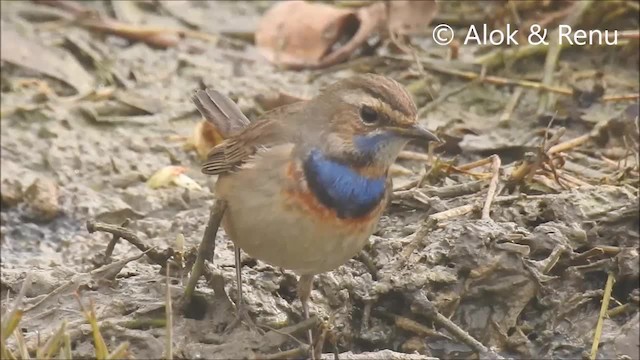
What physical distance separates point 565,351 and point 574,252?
48 cm

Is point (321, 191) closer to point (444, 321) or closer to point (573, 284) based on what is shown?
point (444, 321)

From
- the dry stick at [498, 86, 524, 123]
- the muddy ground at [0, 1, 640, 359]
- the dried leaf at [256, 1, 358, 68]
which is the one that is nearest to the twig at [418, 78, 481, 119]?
the muddy ground at [0, 1, 640, 359]

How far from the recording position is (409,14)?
795cm

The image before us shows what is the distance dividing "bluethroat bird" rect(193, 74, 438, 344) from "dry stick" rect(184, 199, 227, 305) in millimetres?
44

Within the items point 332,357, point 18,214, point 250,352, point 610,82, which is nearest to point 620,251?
point 332,357

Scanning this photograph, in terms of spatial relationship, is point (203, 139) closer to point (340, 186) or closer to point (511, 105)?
point (511, 105)

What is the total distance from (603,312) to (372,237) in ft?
3.31

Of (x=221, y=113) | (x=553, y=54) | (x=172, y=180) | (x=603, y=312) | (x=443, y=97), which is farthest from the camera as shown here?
(x=553, y=54)

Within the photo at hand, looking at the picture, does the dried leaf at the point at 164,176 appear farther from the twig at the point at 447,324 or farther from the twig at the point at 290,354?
the twig at the point at 290,354

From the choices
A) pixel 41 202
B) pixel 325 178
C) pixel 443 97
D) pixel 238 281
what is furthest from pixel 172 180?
pixel 325 178

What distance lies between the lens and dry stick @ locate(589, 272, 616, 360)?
190 inches

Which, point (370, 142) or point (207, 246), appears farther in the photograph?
point (207, 246)

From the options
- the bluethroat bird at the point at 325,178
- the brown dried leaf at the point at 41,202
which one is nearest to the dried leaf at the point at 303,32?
the brown dried leaf at the point at 41,202

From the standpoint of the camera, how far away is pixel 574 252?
520cm
